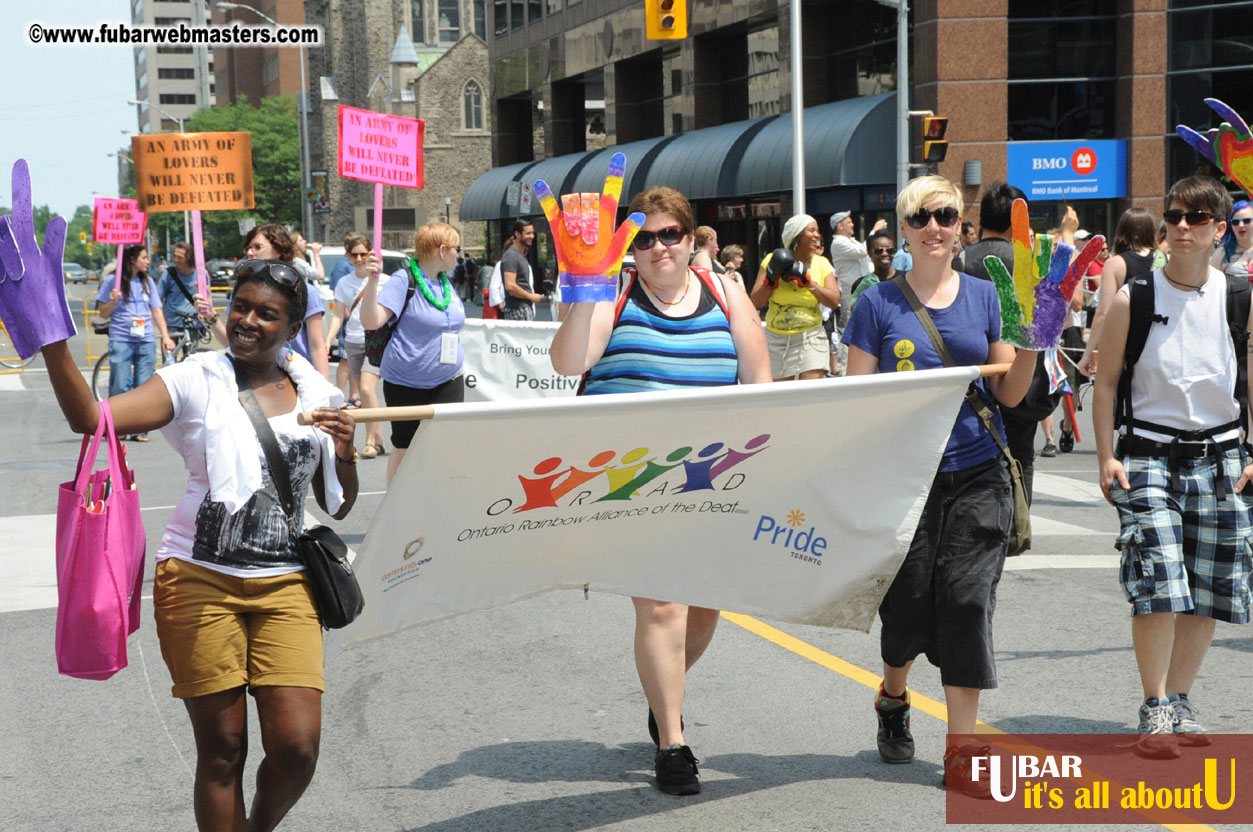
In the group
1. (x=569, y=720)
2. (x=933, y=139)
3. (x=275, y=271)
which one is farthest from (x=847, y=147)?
(x=275, y=271)

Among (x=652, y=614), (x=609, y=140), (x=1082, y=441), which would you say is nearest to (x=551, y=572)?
(x=652, y=614)

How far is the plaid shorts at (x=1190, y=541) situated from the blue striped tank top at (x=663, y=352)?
152 centimetres

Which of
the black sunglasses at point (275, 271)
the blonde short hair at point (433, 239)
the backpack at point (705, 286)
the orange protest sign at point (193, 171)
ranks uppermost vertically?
the orange protest sign at point (193, 171)

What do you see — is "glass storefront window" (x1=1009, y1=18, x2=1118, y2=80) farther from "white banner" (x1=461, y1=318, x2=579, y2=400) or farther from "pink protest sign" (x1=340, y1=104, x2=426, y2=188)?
"pink protest sign" (x1=340, y1=104, x2=426, y2=188)

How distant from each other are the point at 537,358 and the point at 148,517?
338 centimetres

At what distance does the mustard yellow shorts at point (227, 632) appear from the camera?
3.61 meters

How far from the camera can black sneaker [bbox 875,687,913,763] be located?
4.95m

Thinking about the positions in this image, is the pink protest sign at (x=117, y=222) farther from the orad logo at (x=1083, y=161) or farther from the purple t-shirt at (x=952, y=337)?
the orad logo at (x=1083, y=161)

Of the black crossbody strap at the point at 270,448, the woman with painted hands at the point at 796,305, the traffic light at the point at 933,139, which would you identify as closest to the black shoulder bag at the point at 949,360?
the black crossbody strap at the point at 270,448

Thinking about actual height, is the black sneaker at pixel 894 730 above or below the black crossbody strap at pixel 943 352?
below

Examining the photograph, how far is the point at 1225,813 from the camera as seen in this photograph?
14.5ft

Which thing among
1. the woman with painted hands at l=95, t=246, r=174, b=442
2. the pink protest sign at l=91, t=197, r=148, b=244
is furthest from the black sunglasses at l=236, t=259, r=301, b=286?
the pink protest sign at l=91, t=197, r=148, b=244

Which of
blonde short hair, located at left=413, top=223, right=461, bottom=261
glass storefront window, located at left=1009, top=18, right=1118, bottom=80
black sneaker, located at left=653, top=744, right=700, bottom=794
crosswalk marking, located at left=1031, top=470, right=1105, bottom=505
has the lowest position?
crosswalk marking, located at left=1031, top=470, right=1105, bottom=505

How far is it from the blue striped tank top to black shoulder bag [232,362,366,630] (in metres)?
1.28
